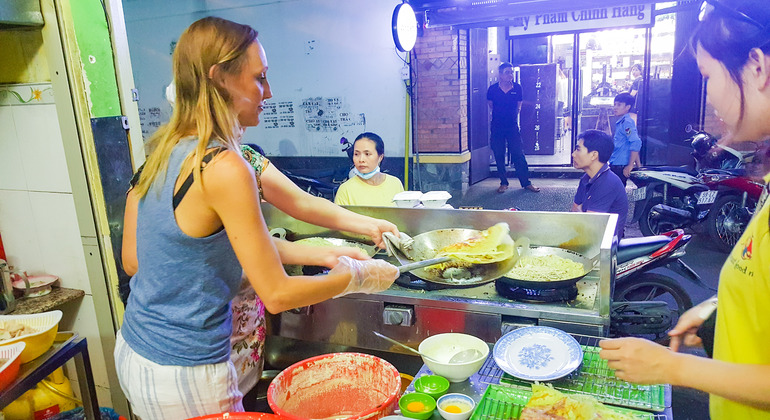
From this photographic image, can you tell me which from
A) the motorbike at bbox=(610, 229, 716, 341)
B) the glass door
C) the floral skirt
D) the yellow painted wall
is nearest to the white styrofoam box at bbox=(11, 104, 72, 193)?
the yellow painted wall

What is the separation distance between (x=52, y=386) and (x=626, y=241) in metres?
3.86

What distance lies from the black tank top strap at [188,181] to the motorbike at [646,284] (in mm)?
2727

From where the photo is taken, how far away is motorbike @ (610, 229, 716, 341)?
10.7 ft

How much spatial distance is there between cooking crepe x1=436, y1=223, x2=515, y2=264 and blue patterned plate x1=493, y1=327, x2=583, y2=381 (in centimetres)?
49

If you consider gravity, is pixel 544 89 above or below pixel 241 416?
above

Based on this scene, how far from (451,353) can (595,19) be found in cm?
758

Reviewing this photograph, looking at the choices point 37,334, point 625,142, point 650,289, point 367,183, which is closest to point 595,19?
point 625,142

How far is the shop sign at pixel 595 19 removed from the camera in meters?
7.77

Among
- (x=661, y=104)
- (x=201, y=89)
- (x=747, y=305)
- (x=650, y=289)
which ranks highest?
(x=201, y=89)

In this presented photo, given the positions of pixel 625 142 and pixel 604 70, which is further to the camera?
pixel 604 70

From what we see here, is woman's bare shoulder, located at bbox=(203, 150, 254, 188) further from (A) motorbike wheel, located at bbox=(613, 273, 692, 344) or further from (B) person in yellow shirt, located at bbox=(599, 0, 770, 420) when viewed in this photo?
(A) motorbike wheel, located at bbox=(613, 273, 692, 344)

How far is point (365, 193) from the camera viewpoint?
164 inches

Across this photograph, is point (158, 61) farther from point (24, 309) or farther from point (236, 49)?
point (236, 49)

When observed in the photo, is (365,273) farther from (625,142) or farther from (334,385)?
(625,142)
